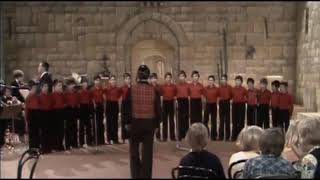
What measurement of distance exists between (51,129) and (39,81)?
598 millimetres

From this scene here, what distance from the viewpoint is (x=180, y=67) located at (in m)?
11.3

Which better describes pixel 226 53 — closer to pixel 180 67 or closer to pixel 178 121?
pixel 180 67

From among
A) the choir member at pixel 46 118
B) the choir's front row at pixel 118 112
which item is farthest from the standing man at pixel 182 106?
the choir member at pixel 46 118

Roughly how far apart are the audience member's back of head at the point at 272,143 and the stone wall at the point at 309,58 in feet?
19.5

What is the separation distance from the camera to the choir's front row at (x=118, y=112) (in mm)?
6520

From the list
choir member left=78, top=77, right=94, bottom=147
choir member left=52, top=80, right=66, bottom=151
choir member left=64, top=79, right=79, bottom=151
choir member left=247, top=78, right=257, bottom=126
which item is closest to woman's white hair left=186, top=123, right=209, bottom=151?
choir member left=52, top=80, right=66, bottom=151

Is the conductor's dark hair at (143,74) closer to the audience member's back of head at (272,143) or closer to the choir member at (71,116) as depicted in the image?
the audience member's back of head at (272,143)

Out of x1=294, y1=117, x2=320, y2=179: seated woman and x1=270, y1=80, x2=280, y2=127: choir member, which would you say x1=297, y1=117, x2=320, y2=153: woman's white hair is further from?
x1=270, y1=80, x2=280, y2=127: choir member

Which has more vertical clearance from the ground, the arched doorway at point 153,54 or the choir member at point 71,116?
the arched doorway at point 153,54

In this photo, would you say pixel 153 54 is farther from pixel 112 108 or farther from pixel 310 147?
pixel 310 147

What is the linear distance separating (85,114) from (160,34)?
15.2 ft

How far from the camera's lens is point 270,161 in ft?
8.73

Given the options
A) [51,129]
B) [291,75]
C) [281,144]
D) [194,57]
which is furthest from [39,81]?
[291,75]

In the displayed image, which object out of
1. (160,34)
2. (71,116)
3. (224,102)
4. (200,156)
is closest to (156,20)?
(160,34)
